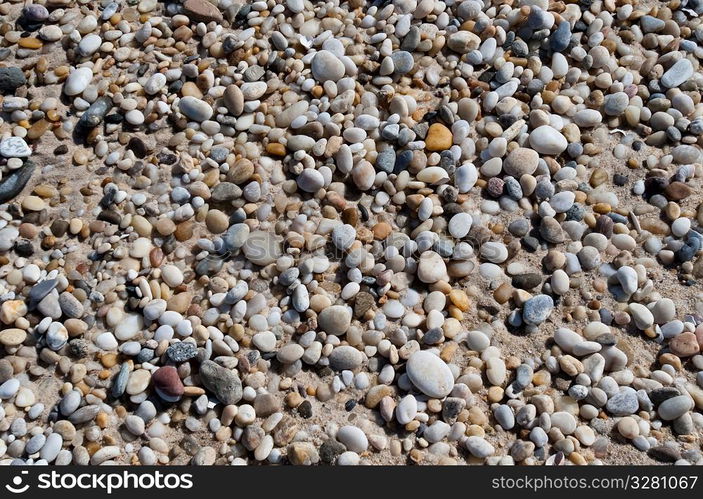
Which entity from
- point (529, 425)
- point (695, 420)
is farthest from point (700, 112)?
point (529, 425)

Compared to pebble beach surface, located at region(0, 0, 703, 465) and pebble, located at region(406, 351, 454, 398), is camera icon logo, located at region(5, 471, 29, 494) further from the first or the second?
pebble, located at region(406, 351, 454, 398)

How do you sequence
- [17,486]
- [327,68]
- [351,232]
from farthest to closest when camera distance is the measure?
[327,68] < [351,232] < [17,486]

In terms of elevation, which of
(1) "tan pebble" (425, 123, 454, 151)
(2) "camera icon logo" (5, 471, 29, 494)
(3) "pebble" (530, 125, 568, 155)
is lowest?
(2) "camera icon logo" (5, 471, 29, 494)

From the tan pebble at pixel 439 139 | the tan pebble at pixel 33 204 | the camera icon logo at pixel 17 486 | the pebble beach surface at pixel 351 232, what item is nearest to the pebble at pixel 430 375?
the pebble beach surface at pixel 351 232

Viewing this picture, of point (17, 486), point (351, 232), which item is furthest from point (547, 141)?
point (17, 486)

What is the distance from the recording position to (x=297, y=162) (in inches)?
85.3

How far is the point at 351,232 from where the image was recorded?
204cm

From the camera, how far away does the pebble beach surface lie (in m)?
1.81

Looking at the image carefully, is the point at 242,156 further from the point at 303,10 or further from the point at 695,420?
the point at 695,420

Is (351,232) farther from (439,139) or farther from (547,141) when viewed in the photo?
(547,141)

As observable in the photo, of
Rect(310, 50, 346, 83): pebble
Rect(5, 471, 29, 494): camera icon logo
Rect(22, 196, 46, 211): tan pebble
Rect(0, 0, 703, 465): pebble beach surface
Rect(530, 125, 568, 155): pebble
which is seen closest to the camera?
Rect(5, 471, 29, 494): camera icon logo

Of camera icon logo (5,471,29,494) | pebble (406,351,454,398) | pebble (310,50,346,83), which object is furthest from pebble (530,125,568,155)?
camera icon logo (5,471,29,494)

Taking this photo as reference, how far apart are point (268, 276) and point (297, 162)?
0.36m

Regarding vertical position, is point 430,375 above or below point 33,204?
above
